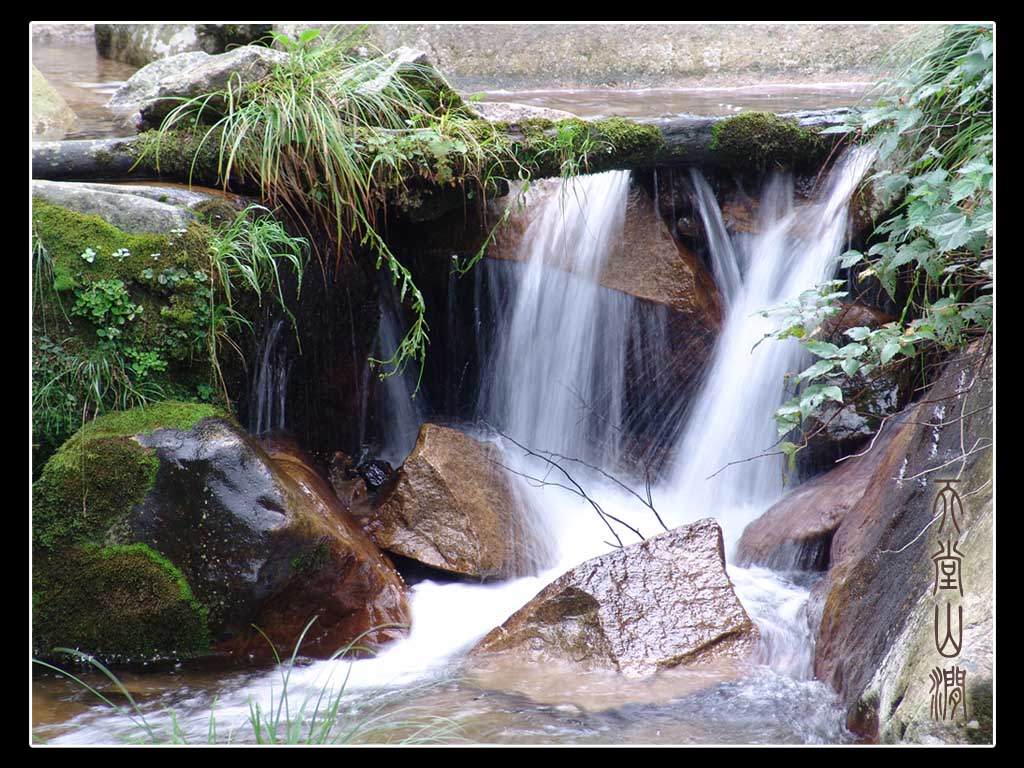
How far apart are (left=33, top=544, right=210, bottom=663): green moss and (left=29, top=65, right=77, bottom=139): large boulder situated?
285 centimetres

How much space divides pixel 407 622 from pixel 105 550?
3.94 feet

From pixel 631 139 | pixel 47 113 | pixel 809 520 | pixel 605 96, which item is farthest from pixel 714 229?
pixel 47 113

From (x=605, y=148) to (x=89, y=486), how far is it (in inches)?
115

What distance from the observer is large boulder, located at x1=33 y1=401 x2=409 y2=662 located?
318 centimetres

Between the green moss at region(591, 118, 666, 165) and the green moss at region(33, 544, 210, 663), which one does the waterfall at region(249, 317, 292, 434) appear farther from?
the green moss at region(591, 118, 666, 165)

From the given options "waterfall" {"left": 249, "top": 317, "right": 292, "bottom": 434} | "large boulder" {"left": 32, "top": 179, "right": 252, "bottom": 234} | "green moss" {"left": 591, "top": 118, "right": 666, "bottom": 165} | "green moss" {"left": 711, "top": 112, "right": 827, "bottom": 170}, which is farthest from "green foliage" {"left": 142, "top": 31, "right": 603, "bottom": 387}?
"green moss" {"left": 711, "top": 112, "right": 827, "bottom": 170}

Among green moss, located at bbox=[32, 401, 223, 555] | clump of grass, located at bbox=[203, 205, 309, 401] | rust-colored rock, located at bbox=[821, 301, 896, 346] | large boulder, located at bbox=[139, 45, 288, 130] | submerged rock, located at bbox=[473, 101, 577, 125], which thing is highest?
submerged rock, located at bbox=[473, 101, 577, 125]

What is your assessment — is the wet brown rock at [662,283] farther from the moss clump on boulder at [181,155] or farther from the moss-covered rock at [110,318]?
the moss-covered rock at [110,318]

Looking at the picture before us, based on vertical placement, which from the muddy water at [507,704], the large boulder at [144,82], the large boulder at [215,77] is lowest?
the muddy water at [507,704]

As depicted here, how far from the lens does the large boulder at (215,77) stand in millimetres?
4098

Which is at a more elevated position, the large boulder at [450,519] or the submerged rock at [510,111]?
the submerged rock at [510,111]

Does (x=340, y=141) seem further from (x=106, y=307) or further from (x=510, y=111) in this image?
(x=510, y=111)

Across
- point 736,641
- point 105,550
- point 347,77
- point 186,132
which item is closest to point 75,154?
point 186,132

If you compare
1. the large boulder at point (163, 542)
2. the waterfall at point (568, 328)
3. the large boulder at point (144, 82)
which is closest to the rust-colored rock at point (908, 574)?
the waterfall at point (568, 328)
